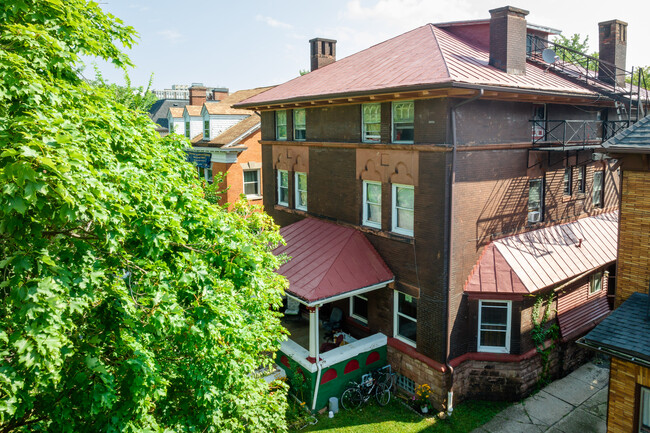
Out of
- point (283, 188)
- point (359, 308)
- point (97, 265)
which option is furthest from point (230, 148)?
point (97, 265)

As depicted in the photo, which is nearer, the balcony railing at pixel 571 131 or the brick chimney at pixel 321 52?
the balcony railing at pixel 571 131

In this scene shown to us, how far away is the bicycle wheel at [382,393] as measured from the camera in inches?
603

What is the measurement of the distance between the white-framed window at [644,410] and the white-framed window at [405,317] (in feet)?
21.6

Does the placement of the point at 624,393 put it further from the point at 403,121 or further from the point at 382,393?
the point at 403,121

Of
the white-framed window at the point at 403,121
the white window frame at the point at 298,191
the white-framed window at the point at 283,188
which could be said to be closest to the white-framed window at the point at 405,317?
the white-framed window at the point at 403,121

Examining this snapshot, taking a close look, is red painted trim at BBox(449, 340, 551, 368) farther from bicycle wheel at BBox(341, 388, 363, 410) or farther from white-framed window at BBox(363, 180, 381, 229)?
white-framed window at BBox(363, 180, 381, 229)

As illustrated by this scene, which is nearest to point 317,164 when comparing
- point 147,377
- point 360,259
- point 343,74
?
point 343,74

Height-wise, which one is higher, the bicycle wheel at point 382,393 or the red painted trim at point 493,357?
the red painted trim at point 493,357

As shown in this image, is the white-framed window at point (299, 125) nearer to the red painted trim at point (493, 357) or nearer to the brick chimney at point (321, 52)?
the brick chimney at point (321, 52)

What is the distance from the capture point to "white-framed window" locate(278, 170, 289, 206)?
21.8 metres

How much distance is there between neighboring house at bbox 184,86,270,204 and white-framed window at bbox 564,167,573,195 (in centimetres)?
1609

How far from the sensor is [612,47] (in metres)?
20.7

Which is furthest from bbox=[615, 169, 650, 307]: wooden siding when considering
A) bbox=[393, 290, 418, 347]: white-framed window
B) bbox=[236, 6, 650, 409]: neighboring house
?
bbox=[393, 290, 418, 347]: white-framed window

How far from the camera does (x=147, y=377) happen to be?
668cm
